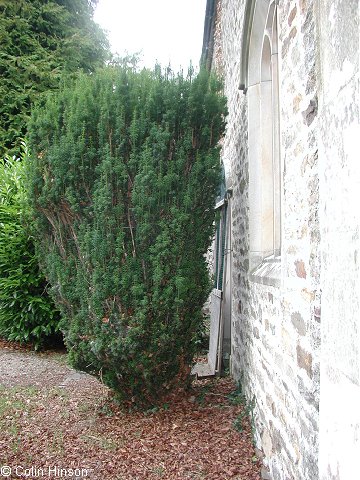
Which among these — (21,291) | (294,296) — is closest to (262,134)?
(294,296)

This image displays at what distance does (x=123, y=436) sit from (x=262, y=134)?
9.69 feet

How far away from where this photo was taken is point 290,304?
2822 millimetres

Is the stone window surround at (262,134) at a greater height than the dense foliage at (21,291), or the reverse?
the stone window surround at (262,134)

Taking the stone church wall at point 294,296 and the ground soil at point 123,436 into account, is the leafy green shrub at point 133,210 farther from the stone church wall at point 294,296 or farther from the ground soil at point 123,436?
the stone church wall at point 294,296

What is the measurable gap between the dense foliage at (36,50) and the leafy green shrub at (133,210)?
8.34 meters

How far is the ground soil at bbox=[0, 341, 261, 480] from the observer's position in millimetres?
3707

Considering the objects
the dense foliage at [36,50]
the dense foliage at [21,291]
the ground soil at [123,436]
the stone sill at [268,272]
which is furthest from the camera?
the dense foliage at [36,50]

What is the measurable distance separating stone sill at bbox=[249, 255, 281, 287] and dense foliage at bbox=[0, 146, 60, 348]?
15.6ft

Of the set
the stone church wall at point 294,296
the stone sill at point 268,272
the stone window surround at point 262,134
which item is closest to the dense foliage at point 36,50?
the stone window surround at point 262,134

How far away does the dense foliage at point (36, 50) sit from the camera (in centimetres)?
1284

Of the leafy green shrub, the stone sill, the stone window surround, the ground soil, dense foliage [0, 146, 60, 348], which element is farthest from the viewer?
dense foliage [0, 146, 60, 348]

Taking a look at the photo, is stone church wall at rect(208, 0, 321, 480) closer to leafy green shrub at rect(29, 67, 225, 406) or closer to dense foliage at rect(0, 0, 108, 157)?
leafy green shrub at rect(29, 67, 225, 406)

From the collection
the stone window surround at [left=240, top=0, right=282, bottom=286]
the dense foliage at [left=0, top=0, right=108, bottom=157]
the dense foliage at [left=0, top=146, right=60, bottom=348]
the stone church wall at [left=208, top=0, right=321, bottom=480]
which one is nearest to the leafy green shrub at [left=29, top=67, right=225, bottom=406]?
the stone window surround at [left=240, top=0, right=282, bottom=286]

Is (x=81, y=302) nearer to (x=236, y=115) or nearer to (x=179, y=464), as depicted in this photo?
(x=179, y=464)
